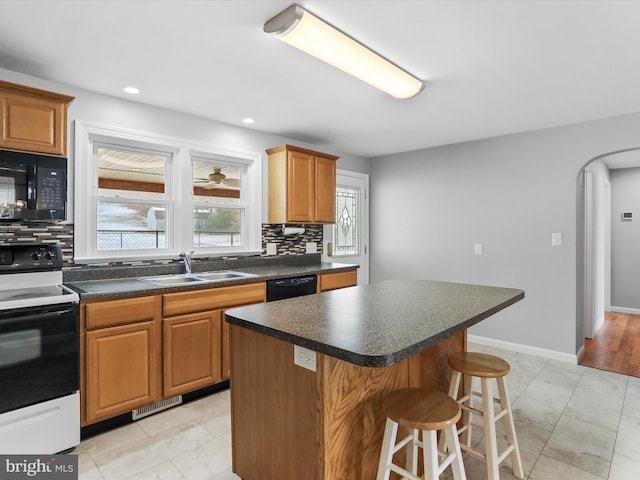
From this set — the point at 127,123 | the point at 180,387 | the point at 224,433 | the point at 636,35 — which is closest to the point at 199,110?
the point at 127,123

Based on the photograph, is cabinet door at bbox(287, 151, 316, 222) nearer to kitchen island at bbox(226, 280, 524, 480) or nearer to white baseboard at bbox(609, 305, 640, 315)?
kitchen island at bbox(226, 280, 524, 480)

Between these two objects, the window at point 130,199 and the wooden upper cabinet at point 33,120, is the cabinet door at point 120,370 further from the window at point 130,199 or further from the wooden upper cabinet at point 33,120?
the wooden upper cabinet at point 33,120

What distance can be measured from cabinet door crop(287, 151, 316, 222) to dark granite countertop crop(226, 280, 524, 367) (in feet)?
5.51

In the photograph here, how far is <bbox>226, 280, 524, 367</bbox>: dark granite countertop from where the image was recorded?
1.22m

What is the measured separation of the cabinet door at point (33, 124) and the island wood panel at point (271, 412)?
5.70ft

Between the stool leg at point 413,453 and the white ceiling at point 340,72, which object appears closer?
the stool leg at point 413,453

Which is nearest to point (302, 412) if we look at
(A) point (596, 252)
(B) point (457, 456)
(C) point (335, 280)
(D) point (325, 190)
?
(B) point (457, 456)

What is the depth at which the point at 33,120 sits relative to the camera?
2225 millimetres

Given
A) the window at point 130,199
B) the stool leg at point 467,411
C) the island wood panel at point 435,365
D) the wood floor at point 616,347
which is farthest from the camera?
the wood floor at point 616,347

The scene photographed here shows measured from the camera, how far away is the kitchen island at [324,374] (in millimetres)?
1321

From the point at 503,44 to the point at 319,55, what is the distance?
107cm

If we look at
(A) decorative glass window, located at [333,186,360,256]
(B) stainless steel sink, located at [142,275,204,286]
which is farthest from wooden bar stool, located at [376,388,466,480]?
(A) decorative glass window, located at [333,186,360,256]

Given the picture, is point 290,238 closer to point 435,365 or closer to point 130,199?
point 130,199

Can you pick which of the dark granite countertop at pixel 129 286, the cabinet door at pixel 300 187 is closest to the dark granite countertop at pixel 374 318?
the dark granite countertop at pixel 129 286
